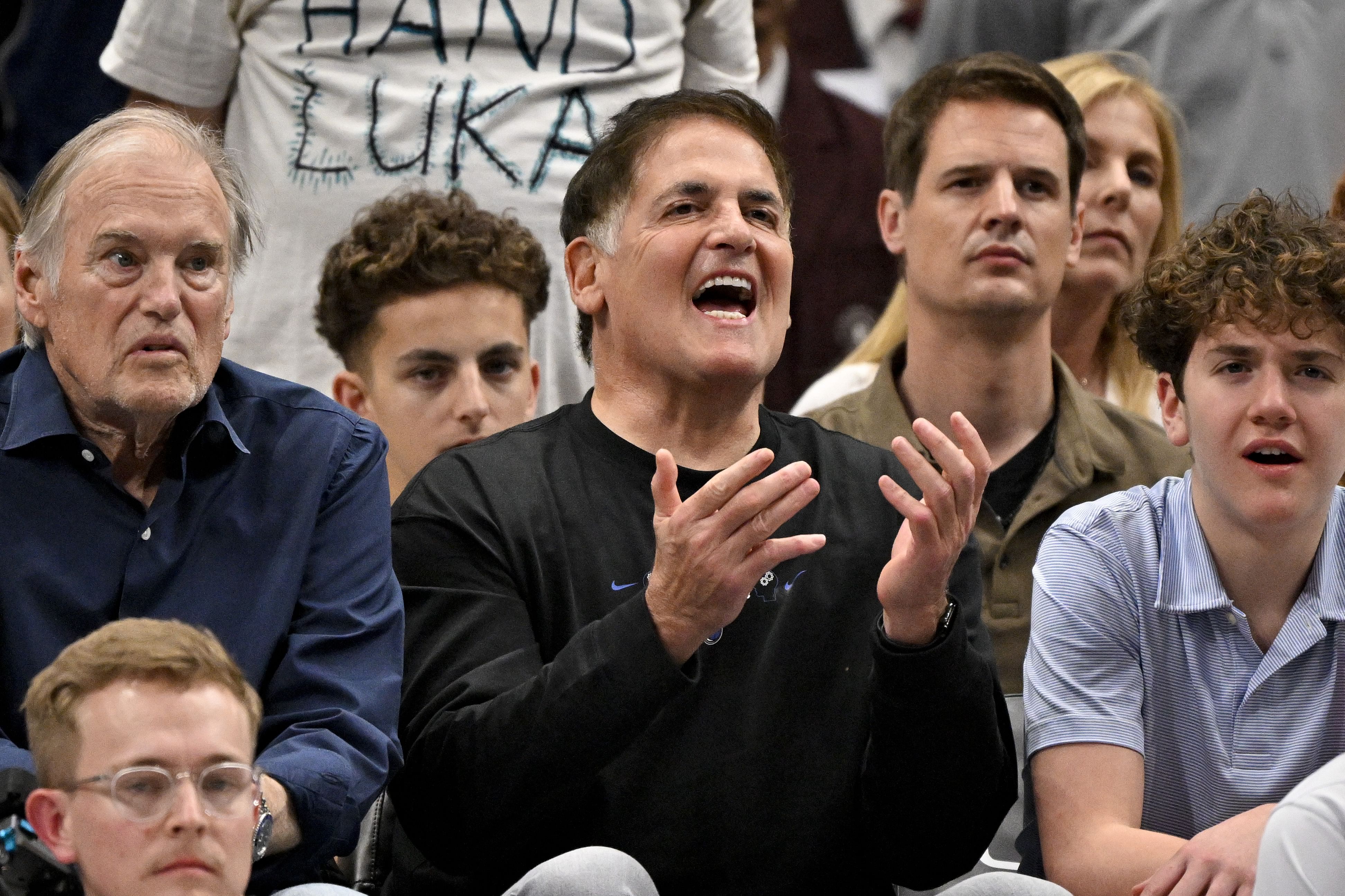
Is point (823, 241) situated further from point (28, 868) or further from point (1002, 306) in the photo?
point (28, 868)

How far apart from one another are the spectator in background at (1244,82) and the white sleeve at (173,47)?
201 centimetres

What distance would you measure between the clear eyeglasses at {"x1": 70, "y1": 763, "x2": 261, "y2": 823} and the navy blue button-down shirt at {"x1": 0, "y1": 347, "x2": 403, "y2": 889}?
10.8 inches

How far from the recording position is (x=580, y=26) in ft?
11.8

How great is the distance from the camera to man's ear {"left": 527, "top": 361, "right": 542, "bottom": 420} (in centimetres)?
344

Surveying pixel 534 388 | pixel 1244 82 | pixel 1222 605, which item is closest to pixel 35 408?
pixel 534 388

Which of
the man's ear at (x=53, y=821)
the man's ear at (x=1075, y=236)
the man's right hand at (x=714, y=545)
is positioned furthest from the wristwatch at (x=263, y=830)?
the man's ear at (x=1075, y=236)

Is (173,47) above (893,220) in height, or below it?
above

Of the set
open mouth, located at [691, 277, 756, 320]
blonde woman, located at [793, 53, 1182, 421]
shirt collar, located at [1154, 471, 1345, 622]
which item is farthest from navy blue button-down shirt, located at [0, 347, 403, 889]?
blonde woman, located at [793, 53, 1182, 421]

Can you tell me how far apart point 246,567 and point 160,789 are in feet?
1.86

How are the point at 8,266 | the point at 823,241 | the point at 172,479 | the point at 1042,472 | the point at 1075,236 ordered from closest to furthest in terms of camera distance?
the point at 172,479
the point at 8,266
the point at 1042,472
the point at 1075,236
the point at 823,241

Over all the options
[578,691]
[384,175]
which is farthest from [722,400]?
[384,175]

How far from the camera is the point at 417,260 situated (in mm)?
3379

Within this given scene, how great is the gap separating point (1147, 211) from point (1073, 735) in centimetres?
178

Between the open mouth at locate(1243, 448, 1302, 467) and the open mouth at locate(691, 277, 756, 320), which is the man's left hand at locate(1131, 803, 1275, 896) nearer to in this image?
the open mouth at locate(1243, 448, 1302, 467)
